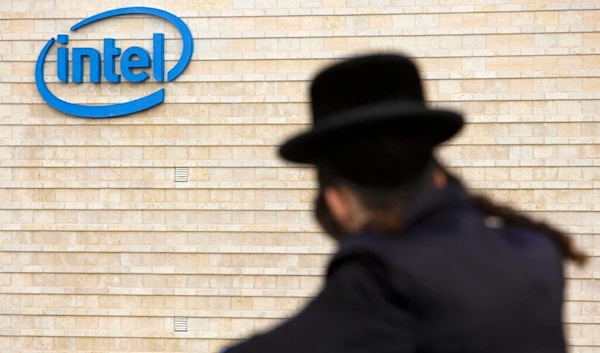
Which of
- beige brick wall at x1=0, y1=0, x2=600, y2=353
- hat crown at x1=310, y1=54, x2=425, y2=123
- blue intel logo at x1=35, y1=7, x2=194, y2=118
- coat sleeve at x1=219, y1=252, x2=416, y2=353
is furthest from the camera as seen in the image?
blue intel logo at x1=35, y1=7, x2=194, y2=118

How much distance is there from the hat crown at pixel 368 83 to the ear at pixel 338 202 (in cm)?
13

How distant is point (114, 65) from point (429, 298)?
9726 millimetres

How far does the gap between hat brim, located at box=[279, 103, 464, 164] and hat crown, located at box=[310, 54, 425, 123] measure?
44mm

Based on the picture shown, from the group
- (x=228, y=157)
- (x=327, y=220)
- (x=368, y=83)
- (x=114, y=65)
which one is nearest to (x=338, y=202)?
(x=327, y=220)

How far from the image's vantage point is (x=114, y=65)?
11.1 meters

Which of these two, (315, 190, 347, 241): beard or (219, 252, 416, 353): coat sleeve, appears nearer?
(219, 252, 416, 353): coat sleeve

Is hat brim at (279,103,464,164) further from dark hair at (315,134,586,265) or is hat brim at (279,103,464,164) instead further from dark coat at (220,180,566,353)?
dark coat at (220,180,566,353)

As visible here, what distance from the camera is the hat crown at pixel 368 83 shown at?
179 cm

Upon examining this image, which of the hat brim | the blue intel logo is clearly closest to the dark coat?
the hat brim

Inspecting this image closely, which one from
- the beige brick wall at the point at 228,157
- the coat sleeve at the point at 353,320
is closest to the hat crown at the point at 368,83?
the coat sleeve at the point at 353,320

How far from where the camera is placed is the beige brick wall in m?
10.5

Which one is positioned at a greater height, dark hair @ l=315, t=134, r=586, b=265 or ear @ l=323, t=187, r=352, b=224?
dark hair @ l=315, t=134, r=586, b=265

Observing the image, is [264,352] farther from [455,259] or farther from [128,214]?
[128,214]

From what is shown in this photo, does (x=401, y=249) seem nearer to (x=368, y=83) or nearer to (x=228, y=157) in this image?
(x=368, y=83)
